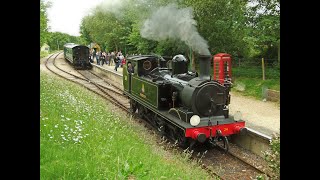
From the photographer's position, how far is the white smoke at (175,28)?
9.60 meters

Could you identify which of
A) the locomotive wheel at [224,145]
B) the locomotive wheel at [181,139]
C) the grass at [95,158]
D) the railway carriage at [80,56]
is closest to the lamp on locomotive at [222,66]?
the locomotive wheel at [224,145]

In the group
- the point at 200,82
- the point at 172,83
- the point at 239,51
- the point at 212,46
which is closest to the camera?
the point at 200,82

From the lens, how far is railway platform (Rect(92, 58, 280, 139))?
32.1 ft

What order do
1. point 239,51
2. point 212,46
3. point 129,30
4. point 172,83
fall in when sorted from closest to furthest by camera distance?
point 172,83, point 212,46, point 239,51, point 129,30

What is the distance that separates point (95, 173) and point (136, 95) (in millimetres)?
7164

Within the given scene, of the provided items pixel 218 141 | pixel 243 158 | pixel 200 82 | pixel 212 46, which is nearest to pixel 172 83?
pixel 200 82

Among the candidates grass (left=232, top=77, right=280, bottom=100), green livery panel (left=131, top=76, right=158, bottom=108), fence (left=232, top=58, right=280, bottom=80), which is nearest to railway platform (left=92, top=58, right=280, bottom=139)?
grass (left=232, top=77, right=280, bottom=100)

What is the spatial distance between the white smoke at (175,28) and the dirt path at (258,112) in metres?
3.11

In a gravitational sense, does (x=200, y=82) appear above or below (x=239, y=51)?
below

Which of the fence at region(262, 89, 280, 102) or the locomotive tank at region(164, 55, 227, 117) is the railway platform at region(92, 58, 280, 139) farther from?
the locomotive tank at region(164, 55, 227, 117)

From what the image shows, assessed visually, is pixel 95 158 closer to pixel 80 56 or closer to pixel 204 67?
pixel 204 67

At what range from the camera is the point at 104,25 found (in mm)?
28500
